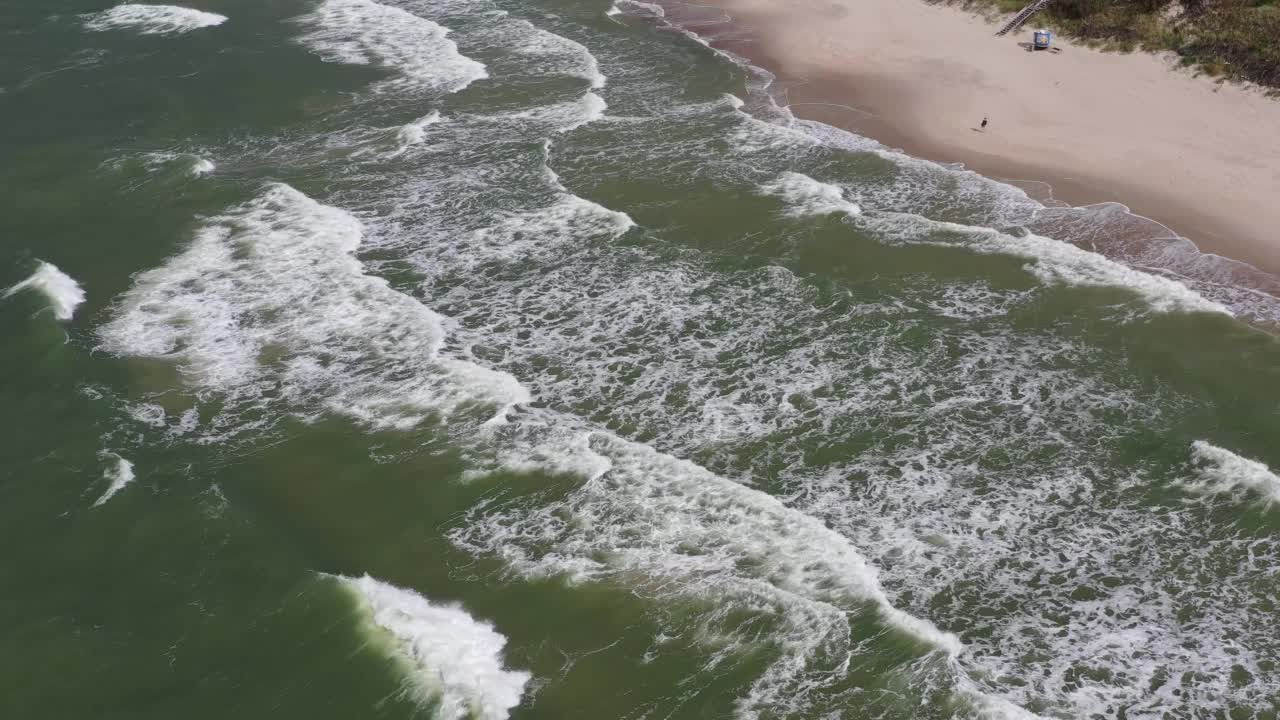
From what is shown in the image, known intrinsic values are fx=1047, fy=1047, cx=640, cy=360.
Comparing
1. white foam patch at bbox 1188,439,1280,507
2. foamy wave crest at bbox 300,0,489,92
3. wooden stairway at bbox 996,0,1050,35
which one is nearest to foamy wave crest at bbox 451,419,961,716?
white foam patch at bbox 1188,439,1280,507

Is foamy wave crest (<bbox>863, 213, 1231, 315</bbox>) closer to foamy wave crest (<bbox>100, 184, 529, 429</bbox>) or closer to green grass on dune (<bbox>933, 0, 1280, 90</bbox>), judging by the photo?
foamy wave crest (<bbox>100, 184, 529, 429</bbox>)

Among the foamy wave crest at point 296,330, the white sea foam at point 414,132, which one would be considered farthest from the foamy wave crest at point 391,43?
the foamy wave crest at point 296,330

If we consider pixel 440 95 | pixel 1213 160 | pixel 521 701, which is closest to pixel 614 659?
pixel 521 701

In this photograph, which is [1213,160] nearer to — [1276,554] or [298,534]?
[1276,554]

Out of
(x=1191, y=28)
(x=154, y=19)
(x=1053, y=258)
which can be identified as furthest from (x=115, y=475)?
(x=1191, y=28)

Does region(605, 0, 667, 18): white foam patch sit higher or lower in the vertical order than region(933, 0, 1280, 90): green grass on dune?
lower

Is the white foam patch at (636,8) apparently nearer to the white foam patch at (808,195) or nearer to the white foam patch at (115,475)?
the white foam patch at (808,195)

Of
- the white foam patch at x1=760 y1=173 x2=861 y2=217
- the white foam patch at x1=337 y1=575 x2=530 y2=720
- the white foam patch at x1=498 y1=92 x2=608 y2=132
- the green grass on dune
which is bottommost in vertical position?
the white foam patch at x1=337 y1=575 x2=530 y2=720
